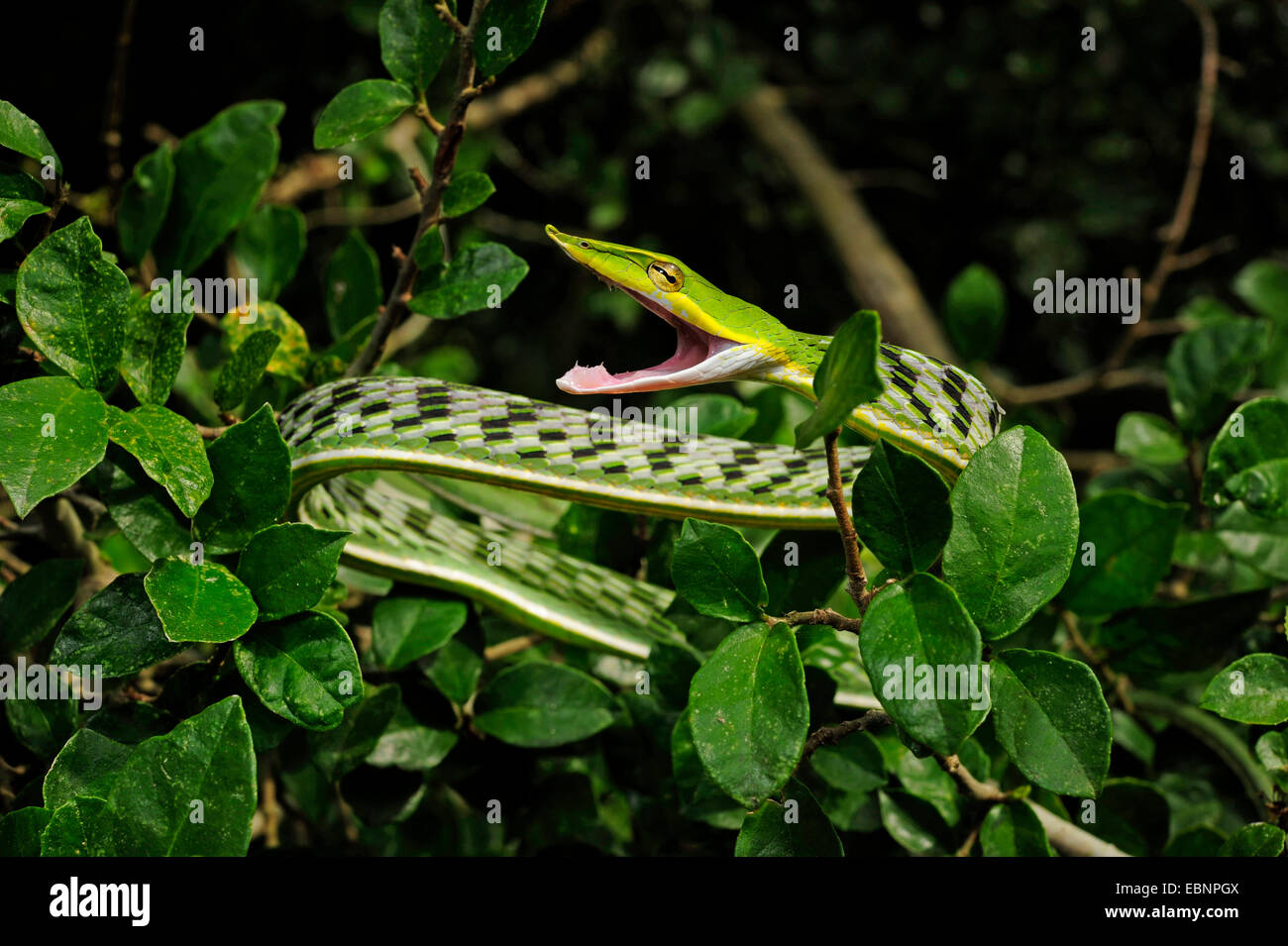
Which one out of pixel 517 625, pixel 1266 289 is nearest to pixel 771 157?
pixel 1266 289

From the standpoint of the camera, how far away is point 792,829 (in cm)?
71

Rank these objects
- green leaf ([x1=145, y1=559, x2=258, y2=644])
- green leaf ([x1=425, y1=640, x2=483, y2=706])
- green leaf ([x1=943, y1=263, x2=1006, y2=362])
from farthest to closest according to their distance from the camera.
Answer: green leaf ([x1=943, y1=263, x2=1006, y2=362])
green leaf ([x1=425, y1=640, x2=483, y2=706])
green leaf ([x1=145, y1=559, x2=258, y2=644])

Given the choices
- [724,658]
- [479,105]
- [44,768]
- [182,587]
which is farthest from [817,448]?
[479,105]

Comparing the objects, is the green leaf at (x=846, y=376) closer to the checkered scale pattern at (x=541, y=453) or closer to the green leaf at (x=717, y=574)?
the green leaf at (x=717, y=574)

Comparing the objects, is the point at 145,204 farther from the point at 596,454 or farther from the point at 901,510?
the point at 901,510

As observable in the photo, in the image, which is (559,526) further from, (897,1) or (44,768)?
(897,1)

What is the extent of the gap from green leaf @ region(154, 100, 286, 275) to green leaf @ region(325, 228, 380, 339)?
11cm

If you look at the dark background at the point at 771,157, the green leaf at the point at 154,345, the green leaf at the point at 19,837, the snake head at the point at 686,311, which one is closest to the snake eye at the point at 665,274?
the snake head at the point at 686,311

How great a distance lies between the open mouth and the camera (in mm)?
753

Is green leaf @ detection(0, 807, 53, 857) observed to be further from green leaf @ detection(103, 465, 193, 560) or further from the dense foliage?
green leaf @ detection(103, 465, 193, 560)

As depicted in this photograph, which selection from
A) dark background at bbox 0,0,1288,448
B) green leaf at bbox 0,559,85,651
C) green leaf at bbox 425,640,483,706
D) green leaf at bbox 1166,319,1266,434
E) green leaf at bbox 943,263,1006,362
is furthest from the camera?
dark background at bbox 0,0,1288,448

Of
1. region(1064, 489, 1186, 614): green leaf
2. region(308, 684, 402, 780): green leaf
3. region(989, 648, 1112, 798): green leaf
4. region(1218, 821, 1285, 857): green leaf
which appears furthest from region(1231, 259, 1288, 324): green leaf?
region(308, 684, 402, 780): green leaf

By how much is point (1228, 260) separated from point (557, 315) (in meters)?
1.92

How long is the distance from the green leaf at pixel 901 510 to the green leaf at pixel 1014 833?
0.31m
